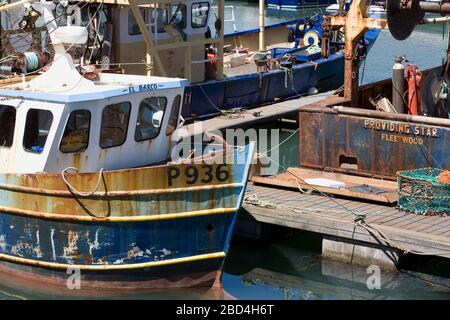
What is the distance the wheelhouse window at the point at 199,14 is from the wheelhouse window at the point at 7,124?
8717mm

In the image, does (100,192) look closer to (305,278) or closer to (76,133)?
(76,133)

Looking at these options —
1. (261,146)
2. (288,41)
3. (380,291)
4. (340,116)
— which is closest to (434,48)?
(288,41)

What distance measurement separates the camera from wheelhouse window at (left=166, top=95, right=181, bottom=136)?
13.2 metres

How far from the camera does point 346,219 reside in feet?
43.1

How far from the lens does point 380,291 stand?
500 inches

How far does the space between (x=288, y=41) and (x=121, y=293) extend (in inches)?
649

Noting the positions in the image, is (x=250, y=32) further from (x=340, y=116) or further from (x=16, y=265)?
(x=16, y=265)

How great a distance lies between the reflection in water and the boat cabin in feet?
7.06

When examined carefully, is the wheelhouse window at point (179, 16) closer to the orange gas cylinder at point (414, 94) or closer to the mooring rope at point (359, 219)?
the orange gas cylinder at point (414, 94)

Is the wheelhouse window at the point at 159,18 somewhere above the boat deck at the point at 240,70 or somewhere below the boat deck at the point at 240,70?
above

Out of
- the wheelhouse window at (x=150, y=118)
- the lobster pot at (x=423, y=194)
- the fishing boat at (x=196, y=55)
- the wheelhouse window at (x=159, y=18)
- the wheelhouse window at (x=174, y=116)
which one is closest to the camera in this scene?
the wheelhouse window at (x=150, y=118)

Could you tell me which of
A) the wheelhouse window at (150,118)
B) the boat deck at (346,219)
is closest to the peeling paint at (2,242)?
the wheelhouse window at (150,118)

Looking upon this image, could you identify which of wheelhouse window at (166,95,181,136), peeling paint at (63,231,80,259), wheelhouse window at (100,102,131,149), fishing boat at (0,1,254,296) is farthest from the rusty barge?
peeling paint at (63,231,80,259)

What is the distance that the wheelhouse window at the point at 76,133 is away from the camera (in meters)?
12.2
